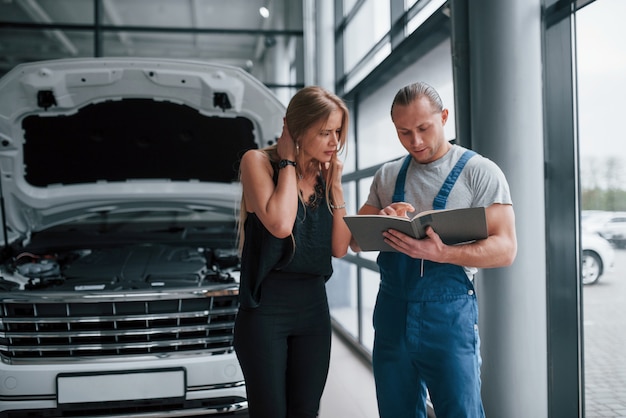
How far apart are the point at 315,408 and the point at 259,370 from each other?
0.22m

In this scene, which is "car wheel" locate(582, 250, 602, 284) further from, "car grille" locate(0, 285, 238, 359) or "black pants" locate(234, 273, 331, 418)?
"car grille" locate(0, 285, 238, 359)

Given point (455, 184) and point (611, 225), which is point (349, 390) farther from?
point (455, 184)

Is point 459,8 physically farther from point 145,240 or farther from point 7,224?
point 7,224

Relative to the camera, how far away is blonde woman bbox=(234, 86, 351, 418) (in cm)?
139

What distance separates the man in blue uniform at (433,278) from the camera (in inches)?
55.1

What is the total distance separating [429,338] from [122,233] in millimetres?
2285

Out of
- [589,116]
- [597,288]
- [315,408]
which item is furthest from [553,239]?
[315,408]

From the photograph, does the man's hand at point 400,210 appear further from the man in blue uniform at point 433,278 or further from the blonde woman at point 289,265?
the blonde woman at point 289,265

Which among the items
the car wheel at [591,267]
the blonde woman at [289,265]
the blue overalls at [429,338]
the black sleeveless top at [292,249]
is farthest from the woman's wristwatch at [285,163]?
the car wheel at [591,267]

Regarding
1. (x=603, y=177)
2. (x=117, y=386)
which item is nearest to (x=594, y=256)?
(x=603, y=177)

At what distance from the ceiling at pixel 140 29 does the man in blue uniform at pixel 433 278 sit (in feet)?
18.7

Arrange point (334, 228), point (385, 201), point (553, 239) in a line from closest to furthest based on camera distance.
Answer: point (334, 228)
point (385, 201)
point (553, 239)

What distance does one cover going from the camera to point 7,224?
289cm

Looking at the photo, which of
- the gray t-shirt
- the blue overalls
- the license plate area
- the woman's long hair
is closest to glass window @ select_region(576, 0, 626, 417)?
the gray t-shirt
